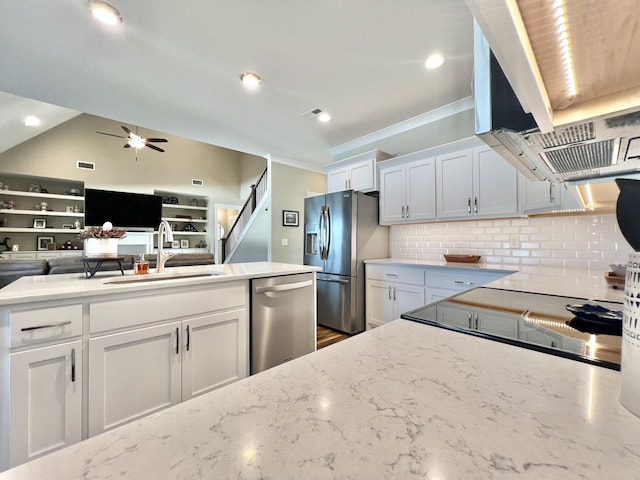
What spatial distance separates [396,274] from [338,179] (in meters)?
1.70

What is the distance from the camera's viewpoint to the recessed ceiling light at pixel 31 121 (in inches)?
193

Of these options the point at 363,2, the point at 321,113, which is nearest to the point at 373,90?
the point at 321,113

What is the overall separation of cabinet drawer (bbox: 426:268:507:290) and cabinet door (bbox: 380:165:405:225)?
0.87 meters

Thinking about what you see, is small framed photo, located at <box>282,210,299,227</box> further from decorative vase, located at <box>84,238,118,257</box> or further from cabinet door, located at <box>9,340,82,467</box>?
cabinet door, located at <box>9,340,82,467</box>

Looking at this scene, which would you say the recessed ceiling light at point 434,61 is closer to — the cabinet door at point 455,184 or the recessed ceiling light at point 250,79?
the cabinet door at point 455,184

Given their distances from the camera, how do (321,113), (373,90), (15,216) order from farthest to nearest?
1. (15,216)
2. (321,113)
3. (373,90)

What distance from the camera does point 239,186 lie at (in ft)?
28.1

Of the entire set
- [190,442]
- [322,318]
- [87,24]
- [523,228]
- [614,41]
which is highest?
[87,24]

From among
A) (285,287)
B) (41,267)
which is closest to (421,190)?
(285,287)

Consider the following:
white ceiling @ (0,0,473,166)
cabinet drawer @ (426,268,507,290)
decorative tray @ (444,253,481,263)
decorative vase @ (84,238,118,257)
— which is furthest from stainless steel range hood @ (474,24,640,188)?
decorative vase @ (84,238,118,257)

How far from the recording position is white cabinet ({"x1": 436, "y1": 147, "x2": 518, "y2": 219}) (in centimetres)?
262

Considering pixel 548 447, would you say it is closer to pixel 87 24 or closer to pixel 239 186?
pixel 87 24

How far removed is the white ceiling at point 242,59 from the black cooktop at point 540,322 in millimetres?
1866

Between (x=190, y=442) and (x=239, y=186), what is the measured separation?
8753 millimetres
